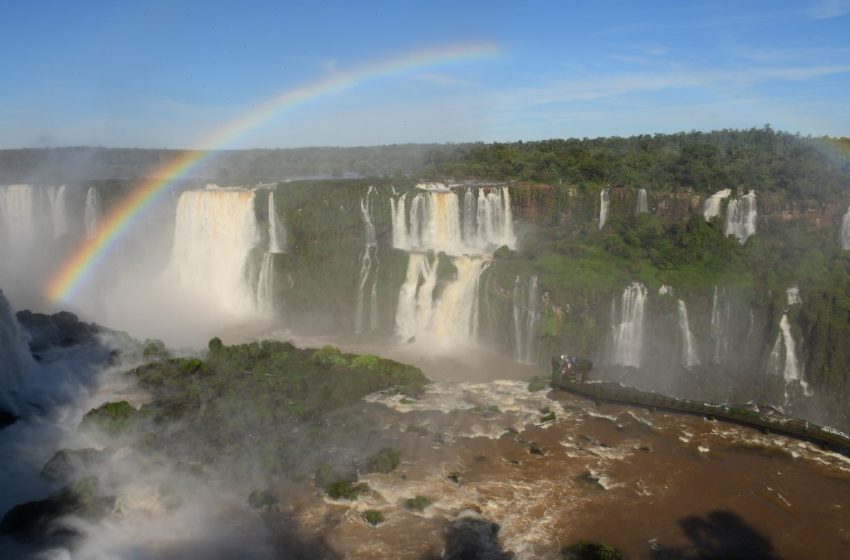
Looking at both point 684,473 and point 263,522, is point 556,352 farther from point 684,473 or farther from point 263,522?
point 263,522

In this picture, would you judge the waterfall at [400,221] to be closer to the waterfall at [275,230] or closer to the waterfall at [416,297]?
the waterfall at [416,297]

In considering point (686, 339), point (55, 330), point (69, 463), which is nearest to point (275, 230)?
point (55, 330)

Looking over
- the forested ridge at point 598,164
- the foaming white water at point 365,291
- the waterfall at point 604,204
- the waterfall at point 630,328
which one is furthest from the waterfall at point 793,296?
the foaming white water at point 365,291

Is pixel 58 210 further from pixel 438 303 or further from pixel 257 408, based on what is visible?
pixel 257 408

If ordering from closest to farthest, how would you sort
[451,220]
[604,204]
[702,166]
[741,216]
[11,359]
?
1. [11,359]
2. [741,216]
3. [451,220]
4. [604,204]
5. [702,166]

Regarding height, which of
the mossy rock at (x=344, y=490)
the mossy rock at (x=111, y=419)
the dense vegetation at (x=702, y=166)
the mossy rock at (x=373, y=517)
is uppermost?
the dense vegetation at (x=702, y=166)

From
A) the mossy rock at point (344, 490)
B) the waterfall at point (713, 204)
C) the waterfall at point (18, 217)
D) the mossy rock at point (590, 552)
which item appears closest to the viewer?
the mossy rock at point (590, 552)
